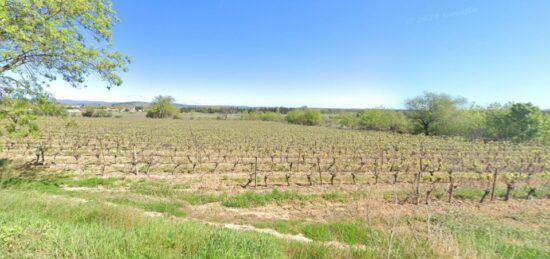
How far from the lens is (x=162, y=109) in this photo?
122812 mm

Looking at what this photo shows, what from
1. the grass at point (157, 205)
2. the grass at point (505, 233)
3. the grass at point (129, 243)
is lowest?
the grass at point (157, 205)

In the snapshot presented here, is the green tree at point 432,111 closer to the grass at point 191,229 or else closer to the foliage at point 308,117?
the foliage at point 308,117

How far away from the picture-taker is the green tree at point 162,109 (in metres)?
123

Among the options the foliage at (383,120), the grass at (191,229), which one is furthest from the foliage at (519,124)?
the grass at (191,229)

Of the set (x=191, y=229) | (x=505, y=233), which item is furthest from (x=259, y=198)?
(x=505, y=233)

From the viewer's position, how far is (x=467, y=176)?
16.2 meters

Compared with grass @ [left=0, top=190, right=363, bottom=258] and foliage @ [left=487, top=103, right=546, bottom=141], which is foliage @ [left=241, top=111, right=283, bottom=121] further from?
grass @ [left=0, top=190, right=363, bottom=258]

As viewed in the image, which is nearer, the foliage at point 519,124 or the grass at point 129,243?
the grass at point 129,243

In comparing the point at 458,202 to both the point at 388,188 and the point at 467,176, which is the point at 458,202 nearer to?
the point at 388,188

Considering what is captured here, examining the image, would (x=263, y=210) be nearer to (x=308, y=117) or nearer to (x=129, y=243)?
(x=129, y=243)

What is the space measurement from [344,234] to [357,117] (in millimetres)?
72483

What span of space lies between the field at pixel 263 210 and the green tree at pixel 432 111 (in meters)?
34.4

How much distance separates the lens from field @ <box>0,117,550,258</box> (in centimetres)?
418

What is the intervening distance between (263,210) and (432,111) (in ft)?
187
